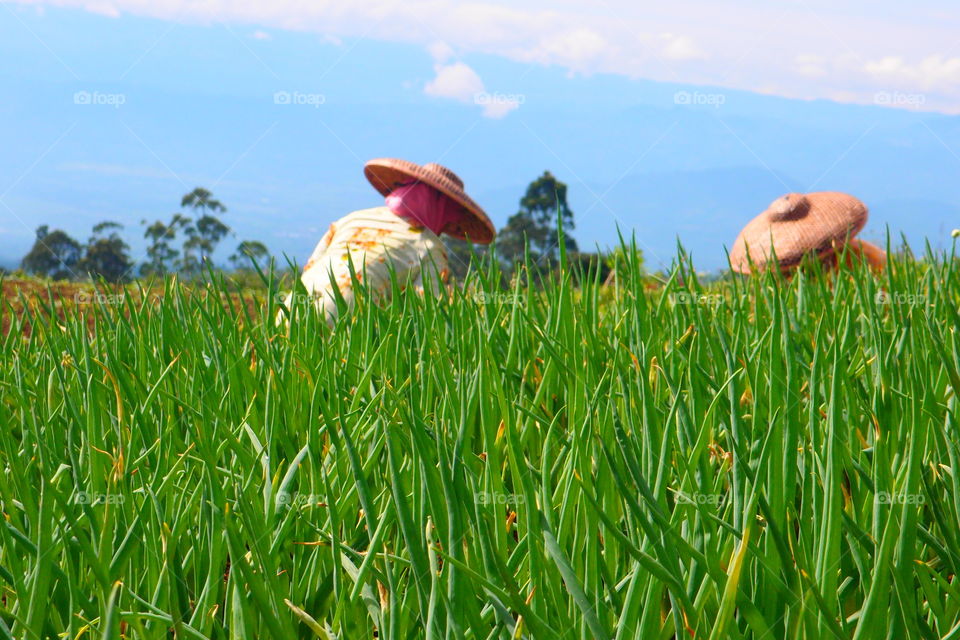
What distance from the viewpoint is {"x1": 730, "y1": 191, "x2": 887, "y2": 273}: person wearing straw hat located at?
4.48 metres

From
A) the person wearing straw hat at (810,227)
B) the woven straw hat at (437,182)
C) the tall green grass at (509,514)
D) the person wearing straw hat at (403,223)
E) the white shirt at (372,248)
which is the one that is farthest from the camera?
the person wearing straw hat at (810,227)

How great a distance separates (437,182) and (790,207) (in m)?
2.11

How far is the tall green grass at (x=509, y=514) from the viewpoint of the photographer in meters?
0.78

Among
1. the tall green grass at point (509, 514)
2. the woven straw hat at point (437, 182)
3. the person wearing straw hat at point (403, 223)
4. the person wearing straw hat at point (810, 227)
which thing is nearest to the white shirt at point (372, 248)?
the person wearing straw hat at point (403, 223)

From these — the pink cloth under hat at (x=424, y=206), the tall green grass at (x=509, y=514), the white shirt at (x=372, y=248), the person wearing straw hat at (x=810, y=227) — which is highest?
the person wearing straw hat at (x=810, y=227)

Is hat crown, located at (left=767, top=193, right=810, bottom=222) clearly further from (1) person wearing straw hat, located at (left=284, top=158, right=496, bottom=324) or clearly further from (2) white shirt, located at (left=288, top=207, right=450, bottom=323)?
(2) white shirt, located at (left=288, top=207, right=450, bottom=323)

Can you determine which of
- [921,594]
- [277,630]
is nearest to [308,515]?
[277,630]

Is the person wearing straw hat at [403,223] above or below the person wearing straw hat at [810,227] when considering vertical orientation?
below

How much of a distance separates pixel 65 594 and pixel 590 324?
3.33 feet

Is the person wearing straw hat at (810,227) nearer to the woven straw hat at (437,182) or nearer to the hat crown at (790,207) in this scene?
the hat crown at (790,207)

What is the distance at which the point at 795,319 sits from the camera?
1795mm

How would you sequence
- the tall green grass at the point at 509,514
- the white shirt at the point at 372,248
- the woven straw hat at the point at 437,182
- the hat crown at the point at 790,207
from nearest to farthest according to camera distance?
the tall green grass at the point at 509,514, the white shirt at the point at 372,248, the woven straw hat at the point at 437,182, the hat crown at the point at 790,207

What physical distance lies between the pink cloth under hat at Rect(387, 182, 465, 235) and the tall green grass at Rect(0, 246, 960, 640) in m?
2.41

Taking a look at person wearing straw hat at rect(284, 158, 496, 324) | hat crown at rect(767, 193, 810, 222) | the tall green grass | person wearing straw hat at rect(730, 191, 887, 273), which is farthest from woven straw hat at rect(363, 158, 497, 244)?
the tall green grass
